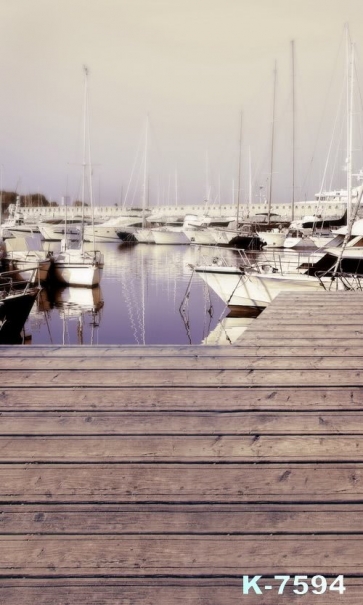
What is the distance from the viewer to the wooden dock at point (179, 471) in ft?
8.15

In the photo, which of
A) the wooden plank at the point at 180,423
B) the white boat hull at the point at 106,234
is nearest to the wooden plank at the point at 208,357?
the wooden plank at the point at 180,423

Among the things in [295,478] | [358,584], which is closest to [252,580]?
[358,584]

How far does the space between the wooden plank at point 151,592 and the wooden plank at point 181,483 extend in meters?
0.47

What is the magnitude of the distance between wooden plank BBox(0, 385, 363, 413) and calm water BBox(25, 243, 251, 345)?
37.3ft

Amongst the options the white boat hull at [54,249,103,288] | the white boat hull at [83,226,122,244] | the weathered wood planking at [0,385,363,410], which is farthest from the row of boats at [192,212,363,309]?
the white boat hull at [83,226,122,244]

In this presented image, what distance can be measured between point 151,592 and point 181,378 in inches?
67.8

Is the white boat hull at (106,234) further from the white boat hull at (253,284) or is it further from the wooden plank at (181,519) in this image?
the wooden plank at (181,519)

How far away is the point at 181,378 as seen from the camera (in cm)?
398

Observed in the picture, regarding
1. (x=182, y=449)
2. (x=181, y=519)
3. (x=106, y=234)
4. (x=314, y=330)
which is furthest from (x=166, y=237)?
(x=181, y=519)

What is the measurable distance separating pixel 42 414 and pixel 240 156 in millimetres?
58596

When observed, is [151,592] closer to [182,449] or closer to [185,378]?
[182,449]

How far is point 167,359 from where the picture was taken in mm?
4250

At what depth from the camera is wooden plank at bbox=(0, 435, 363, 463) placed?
3.19m

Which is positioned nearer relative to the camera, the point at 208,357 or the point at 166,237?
the point at 208,357
